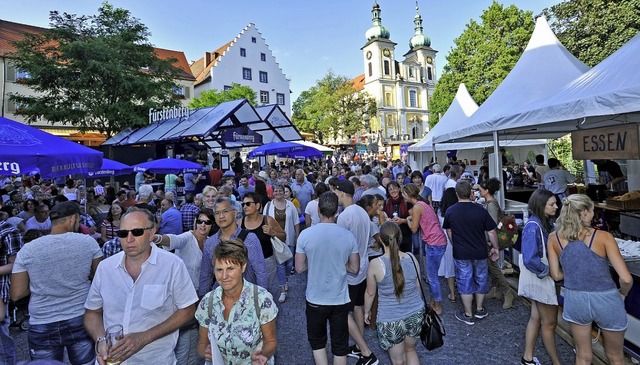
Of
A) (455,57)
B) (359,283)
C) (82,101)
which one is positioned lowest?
(359,283)

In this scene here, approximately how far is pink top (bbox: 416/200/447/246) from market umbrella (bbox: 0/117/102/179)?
4630 mm

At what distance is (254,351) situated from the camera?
6.89ft

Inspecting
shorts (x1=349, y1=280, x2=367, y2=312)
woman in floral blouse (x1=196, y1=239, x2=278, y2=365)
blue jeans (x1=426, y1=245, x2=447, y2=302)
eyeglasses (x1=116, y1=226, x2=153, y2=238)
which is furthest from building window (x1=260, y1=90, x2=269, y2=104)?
woman in floral blouse (x1=196, y1=239, x2=278, y2=365)

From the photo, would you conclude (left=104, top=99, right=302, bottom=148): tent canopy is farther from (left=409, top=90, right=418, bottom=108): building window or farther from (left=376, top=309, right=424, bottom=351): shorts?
(left=409, top=90, right=418, bottom=108): building window

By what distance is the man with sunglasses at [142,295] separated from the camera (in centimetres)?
215

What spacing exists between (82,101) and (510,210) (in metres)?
23.0

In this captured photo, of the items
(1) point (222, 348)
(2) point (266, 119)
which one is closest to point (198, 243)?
(1) point (222, 348)

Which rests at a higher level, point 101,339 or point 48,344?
point 101,339

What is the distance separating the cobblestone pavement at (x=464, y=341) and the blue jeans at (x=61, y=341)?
1.87 m

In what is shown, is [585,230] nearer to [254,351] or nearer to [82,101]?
[254,351]

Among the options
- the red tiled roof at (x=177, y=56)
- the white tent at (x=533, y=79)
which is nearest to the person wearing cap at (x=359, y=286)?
the white tent at (x=533, y=79)

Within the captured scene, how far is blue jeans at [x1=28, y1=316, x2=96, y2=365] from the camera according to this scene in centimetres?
279

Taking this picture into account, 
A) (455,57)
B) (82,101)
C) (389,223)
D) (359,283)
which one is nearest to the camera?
(389,223)

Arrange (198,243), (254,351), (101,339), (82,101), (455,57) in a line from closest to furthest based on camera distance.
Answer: (101,339), (254,351), (198,243), (82,101), (455,57)
